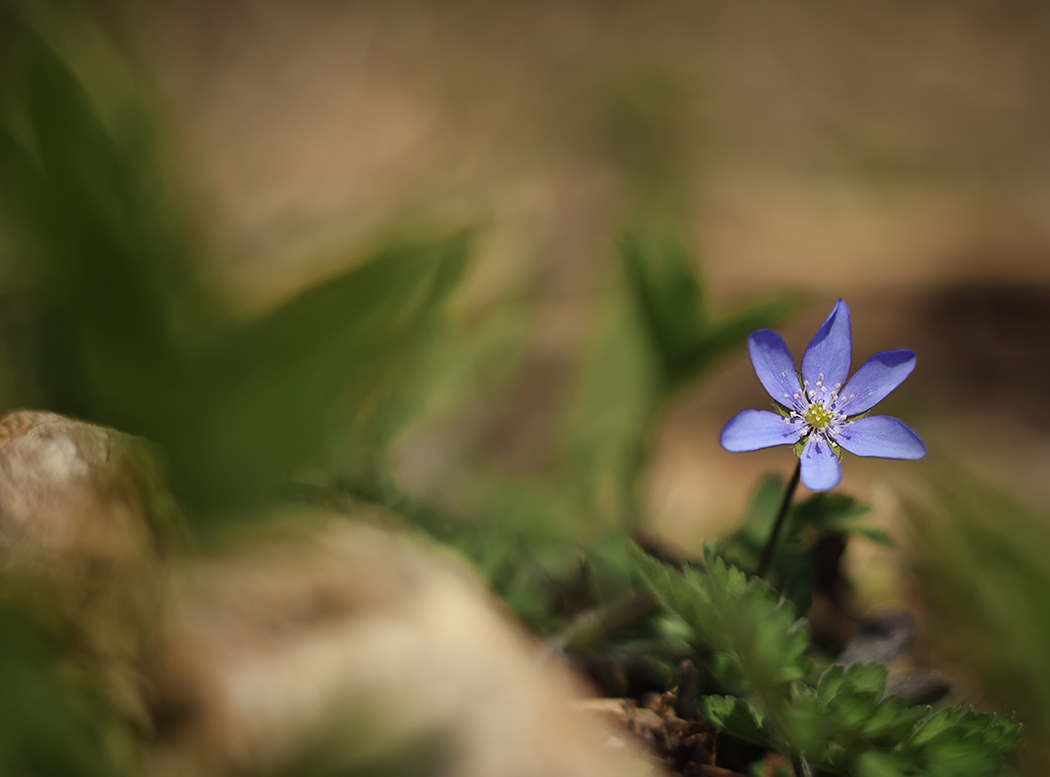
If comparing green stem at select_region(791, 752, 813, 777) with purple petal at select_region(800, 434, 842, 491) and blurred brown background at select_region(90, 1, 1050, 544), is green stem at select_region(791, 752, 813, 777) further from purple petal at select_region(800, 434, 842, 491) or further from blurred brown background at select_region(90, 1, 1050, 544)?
blurred brown background at select_region(90, 1, 1050, 544)

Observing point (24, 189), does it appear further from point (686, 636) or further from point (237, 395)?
point (686, 636)

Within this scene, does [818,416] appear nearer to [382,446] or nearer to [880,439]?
[880,439]

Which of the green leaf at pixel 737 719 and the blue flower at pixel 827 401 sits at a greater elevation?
the blue flower at pixel 827 401

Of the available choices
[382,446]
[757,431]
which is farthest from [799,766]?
[382,446]

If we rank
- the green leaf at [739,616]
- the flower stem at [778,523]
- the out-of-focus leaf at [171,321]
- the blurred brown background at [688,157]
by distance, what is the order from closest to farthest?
the green leaf at [739,616] → the flower stem at [778,523] → the out-of-focus leaf at [171,321] → the blurred brown background at [688,157]

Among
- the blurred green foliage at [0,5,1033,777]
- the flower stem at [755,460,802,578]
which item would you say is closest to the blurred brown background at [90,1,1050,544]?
the blurred green foliage at [0,5,1033,777]

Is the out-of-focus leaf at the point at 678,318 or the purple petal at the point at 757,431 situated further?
the out-of-focus leaf at the point at 678,318

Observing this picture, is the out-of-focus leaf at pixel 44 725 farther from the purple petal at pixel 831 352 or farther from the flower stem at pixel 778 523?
the purple petal at pixel 831 352

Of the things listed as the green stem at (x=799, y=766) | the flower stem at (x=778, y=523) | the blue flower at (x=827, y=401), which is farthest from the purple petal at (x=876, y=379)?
the green stem at (x=799, y=766)
